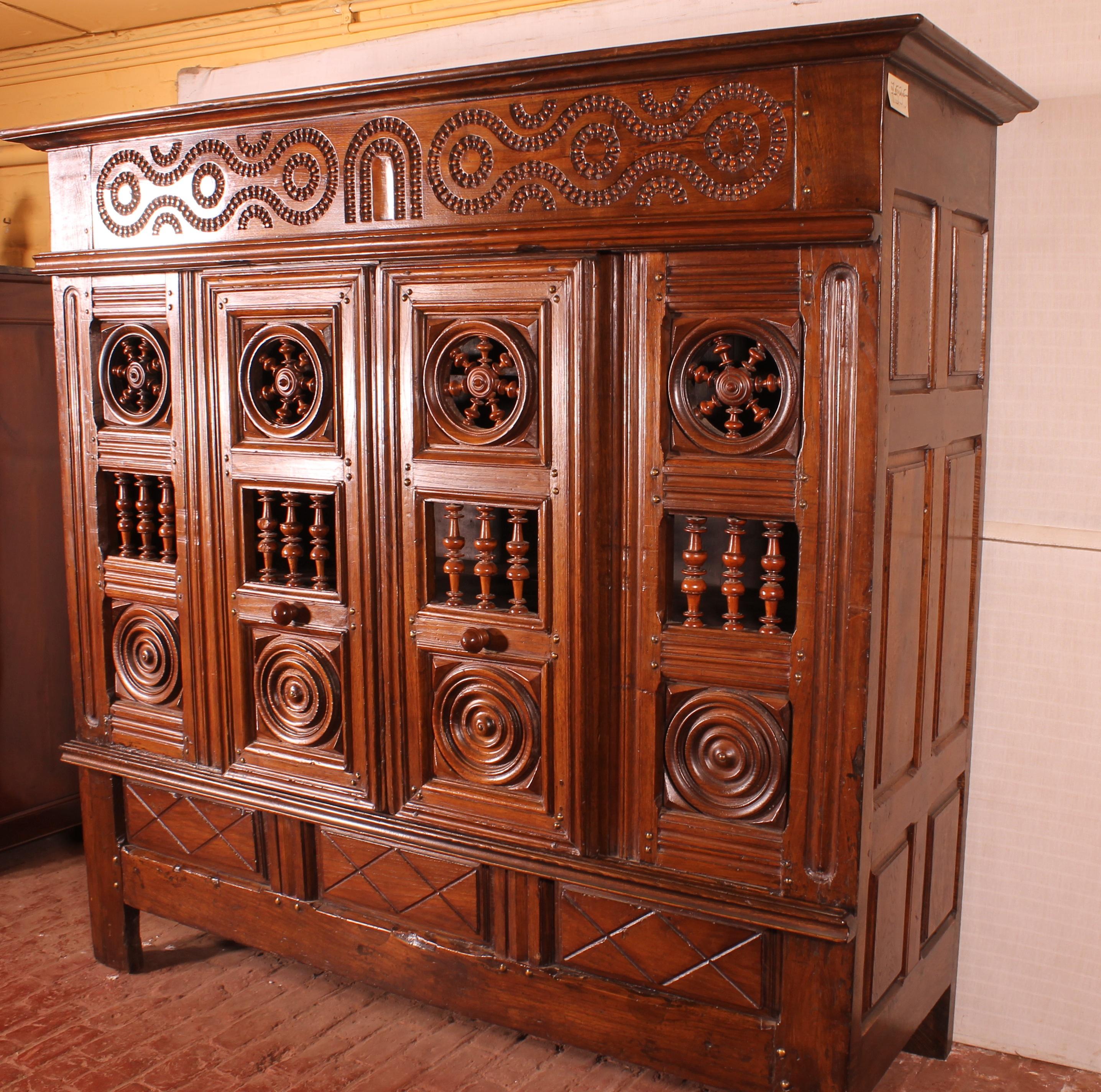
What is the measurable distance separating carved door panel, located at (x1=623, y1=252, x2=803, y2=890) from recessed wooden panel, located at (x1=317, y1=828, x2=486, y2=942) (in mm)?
514

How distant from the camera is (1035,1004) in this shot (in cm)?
314

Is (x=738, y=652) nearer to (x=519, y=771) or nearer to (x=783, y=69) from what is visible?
(x=519, y=771)

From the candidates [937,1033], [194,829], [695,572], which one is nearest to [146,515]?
[194,829]

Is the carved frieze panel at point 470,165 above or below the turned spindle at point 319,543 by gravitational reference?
above

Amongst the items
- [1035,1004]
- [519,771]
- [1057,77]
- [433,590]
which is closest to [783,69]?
[1057,77]

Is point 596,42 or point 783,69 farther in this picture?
point 596,42

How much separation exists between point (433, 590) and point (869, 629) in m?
1.09

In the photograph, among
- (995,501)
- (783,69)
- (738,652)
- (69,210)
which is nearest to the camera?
(783,69)

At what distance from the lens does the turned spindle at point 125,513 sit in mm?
3373

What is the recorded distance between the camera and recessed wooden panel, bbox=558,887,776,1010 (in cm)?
261

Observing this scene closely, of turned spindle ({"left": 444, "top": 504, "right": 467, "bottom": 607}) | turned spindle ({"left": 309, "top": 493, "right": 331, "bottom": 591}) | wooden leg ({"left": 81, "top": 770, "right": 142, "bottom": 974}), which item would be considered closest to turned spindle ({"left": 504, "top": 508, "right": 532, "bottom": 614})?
turned spindle ({"left": 444, "top": 504, "right": 467, "bottom": 607})

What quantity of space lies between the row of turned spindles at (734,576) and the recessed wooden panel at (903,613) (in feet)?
0.74

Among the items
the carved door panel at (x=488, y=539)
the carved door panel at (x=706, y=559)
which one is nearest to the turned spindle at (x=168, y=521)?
the carved door panel at (x=488, y=539)

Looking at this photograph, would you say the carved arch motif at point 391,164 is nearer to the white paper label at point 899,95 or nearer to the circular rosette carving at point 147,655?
the white paper label at point 899,95
